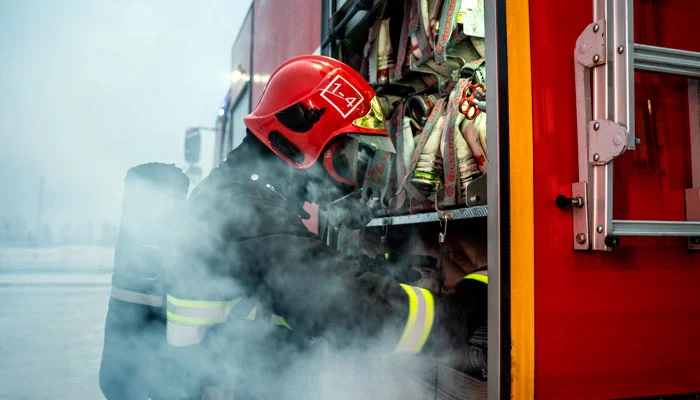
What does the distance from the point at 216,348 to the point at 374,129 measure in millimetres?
1007

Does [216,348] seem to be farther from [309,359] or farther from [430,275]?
[430,275]

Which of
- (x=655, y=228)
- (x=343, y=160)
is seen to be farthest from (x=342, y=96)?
(x=655, y=228)

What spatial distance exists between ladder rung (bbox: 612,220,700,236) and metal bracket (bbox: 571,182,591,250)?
0.06 meters

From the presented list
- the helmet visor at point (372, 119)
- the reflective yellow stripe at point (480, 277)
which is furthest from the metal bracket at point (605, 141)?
the helmet visor at point (372, 119)

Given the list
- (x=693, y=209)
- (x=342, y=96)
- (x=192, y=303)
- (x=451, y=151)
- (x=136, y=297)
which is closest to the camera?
(x=693, y=209)

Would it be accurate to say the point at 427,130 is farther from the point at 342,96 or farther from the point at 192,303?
the point at 192,303

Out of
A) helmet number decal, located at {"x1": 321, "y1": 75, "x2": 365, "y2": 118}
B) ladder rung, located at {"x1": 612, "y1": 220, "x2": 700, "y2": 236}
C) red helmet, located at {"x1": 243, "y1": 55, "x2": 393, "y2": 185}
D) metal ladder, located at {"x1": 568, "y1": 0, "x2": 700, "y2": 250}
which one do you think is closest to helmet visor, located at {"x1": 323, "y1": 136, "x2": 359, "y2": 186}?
red helmet, located at {"x1": 243, "y1": 55, "x2": 393, "y2": 185}

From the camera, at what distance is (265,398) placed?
1.78 metres

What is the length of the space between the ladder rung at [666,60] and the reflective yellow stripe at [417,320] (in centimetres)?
82

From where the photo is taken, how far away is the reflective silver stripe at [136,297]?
1.78 m

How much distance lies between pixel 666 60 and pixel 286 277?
1152 mm

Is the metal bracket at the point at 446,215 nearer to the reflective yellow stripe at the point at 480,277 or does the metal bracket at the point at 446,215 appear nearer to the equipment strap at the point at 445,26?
the reflective yellow stripe at the point at 480,277

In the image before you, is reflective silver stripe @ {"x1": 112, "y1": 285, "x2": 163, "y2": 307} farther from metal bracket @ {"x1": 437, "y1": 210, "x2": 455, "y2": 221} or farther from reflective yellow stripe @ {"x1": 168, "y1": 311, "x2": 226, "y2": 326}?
metal bracket @ {"x1": 437, "y1": 210, "x2": 455, "y2": 221}

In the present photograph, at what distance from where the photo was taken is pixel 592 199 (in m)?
1.15
